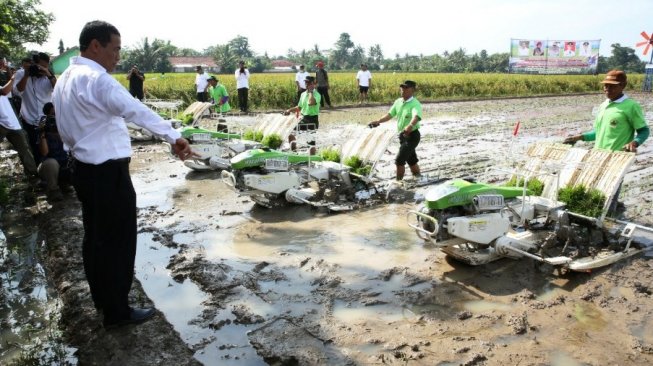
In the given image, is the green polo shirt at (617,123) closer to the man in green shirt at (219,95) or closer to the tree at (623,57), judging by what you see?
the man in green shirt at (219,95)

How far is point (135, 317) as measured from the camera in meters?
3.73

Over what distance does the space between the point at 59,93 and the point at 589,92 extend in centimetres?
3470

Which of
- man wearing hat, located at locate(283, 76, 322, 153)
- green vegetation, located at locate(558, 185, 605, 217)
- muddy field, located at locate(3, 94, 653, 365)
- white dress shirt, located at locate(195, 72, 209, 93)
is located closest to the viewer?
muddy field, located at locate(3, 94, 653, 365)

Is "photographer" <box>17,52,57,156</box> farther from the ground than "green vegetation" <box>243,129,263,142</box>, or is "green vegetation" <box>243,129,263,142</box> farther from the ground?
"photographer" <box>17,52,57,156</box>

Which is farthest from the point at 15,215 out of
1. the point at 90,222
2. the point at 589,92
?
the point at 589,92

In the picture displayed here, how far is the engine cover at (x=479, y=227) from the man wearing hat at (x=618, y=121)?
1.89m

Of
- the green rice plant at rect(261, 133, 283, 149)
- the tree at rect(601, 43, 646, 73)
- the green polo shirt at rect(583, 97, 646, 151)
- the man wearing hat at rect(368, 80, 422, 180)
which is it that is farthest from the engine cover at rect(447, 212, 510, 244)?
the tree at rect(601, 43, 646, 73)

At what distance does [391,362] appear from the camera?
3.34 m

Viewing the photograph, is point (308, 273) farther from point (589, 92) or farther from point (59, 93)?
point (589, 92)

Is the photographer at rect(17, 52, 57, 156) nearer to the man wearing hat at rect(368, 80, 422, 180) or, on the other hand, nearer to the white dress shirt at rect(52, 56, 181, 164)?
the white dress shirt at rect(52, 56, 181, 164)

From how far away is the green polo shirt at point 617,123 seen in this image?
5.52 meters

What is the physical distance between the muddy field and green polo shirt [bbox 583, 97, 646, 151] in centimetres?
129

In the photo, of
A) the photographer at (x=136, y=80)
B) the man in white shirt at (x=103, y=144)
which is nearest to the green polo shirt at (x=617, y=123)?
the man in white shirt at (x=103, y=144)

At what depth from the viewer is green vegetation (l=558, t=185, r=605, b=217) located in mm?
5312
